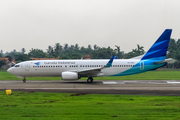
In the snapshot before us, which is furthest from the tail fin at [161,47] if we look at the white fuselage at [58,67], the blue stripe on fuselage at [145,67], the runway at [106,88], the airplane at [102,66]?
the runway at [106,88]

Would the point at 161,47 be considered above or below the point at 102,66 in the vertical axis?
above

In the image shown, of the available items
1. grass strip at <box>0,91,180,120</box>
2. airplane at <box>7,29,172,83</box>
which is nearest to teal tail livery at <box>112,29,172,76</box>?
airplane at <box>7,29,172,83</box>

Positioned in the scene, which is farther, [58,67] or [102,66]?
[102,66]

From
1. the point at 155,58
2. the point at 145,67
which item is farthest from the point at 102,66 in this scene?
the point at 155,58

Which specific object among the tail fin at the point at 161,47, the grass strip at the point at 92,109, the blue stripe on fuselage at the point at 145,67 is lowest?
the grass strip at the point at 92,109

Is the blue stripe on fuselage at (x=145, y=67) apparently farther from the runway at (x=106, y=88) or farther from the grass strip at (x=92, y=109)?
the grass strip at (x=92, y=109)

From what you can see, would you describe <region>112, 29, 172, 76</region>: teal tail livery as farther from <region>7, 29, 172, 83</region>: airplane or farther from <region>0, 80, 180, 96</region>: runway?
<region>0, 80, 180, 96</region>: runway

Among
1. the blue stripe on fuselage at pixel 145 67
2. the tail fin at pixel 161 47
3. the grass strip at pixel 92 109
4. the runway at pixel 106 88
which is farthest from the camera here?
the tail fin at pixel 161 47

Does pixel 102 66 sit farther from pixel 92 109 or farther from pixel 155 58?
pixel 92 109

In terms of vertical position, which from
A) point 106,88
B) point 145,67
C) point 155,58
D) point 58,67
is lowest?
point 106,88

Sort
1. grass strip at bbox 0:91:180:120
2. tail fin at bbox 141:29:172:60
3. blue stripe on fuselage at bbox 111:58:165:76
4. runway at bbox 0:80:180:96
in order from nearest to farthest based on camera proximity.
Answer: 1. grass strip at bbox 0:91:180:120
2. runway at bbox 0:80:180:96
3. blue stripe on fuselage at bbox 111:58:165:76
4. tail fin at bbox 141:29:172:60

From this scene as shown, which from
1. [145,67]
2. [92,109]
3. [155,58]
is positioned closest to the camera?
[92,109]

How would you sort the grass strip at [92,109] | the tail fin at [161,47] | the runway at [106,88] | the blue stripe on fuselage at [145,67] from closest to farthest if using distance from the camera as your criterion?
the grass strip at [92,109], the runway at [106,88], the blue stripe on fuselage at [145,67], the tail fin at [161,47]

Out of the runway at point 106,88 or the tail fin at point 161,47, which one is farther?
the tail fin at point 161,47
